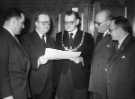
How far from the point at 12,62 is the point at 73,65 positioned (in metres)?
0.81

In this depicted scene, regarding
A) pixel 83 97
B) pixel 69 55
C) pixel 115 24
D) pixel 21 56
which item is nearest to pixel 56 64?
pixel 69 55

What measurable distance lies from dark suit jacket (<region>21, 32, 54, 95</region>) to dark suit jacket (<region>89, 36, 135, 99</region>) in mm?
702

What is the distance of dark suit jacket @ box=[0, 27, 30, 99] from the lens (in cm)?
168

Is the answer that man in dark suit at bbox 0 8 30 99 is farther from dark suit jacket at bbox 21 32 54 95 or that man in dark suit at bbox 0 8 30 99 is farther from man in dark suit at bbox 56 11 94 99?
man in dark suit at bbox 56 11 94 99

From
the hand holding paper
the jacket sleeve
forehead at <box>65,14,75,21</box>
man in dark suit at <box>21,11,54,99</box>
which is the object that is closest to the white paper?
the hand holding paper

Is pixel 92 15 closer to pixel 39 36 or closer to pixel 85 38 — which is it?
pixel 85 38

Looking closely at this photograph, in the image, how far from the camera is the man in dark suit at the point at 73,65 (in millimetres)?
2494

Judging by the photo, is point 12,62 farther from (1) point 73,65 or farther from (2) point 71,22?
(2) point 71,22

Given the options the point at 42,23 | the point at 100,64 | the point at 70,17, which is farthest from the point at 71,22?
the point at 100,64

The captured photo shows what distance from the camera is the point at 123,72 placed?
206 centimetres

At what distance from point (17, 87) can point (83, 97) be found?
0.87m

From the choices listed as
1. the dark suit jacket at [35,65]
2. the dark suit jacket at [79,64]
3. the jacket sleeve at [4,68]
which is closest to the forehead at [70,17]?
the dark suit jacket at [79,64]

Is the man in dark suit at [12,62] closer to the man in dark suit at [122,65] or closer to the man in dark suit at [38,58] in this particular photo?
the man in dark suit at [38,58]

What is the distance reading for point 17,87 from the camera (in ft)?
6.43
